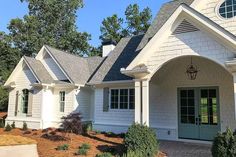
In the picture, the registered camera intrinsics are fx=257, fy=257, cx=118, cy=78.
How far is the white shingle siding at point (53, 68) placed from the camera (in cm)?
1843

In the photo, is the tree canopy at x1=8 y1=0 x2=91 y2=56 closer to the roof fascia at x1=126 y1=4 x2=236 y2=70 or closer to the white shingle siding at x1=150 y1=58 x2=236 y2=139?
the white shingle siding at x1=150 y1=58 x2=236 y2=139

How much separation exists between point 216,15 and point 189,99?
4257mm

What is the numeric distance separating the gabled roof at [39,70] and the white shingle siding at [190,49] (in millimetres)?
9312

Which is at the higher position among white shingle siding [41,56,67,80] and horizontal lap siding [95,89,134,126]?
white shingle siding [41,56,67,80]

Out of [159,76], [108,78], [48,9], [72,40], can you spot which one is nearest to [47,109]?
[108,78]

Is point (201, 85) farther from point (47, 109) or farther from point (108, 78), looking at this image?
point (47, 109)

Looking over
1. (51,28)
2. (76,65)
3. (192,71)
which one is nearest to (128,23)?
(51,28)

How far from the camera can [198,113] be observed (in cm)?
1245

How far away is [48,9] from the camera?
124 ft

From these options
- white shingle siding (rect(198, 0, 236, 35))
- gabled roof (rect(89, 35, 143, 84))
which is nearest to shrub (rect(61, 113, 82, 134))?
gabled roof (rect(89, 35, 143, 84))

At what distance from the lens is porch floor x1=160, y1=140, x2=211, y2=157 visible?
388 inches

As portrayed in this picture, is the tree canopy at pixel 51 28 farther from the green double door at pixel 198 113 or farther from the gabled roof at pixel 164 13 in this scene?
the green double door at pixel 198 113

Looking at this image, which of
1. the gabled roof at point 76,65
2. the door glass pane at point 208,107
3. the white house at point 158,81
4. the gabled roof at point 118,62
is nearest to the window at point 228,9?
the white house at point 158,81

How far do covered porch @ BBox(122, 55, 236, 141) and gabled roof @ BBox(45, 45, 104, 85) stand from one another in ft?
20.7
